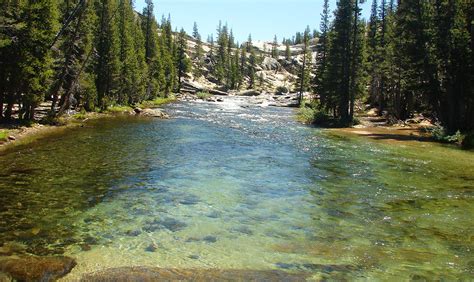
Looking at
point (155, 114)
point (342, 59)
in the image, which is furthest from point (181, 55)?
point (342, 59)

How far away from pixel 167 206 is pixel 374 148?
808 inches

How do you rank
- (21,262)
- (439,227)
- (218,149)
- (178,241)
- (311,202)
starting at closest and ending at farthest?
(21,262), (178,241), (439,227), (311,202), (218,149)

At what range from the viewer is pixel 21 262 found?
30.0 ft

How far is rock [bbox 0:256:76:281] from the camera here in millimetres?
8531

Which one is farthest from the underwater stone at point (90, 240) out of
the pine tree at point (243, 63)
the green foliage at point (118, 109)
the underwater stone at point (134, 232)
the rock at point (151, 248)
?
the pine tree at point (243, 63)

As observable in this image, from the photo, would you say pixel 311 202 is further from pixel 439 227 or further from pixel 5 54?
pixel 5 54

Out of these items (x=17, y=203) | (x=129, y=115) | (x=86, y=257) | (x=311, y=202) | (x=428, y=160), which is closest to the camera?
→ (x=86, y=257)

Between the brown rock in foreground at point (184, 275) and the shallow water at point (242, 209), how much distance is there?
0.31m

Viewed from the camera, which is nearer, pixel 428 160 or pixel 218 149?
pixel 428 160

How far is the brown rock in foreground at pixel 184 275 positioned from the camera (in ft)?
29.0

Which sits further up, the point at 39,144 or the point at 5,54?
the point at 5,54

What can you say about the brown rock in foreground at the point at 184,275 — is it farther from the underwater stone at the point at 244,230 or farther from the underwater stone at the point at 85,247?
the underwater stone at the point at 244,230

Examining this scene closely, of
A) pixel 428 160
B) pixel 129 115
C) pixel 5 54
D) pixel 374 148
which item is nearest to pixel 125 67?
pixel 129 115

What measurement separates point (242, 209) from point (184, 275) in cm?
555
